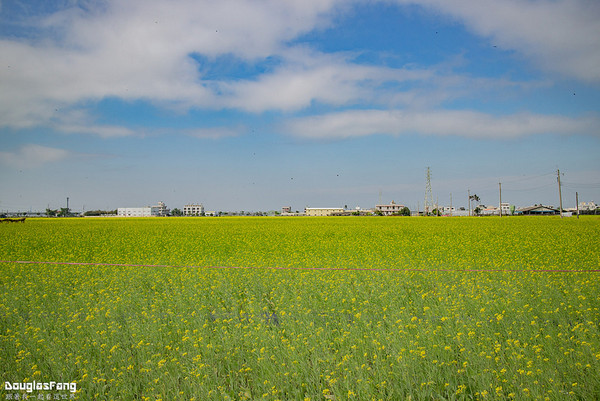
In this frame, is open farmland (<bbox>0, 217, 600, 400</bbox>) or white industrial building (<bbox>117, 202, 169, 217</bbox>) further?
white industrial building (<bbox>117, 202, 169, 217</bbox>)

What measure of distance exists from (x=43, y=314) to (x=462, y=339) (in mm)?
8106

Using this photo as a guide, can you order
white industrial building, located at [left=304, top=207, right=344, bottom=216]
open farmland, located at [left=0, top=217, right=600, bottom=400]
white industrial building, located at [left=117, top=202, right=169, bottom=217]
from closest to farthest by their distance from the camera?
1. open farmland, located at [left=0, top=217, right=600, bottom=400]
2. white industrial building, located at [left=117, top=202, right=169, bottom=217]
3. white industrial building, located at [left=304, top=207, right=344, bottom=216]

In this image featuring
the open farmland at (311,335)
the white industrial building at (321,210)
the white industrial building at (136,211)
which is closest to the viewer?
the open farmland at (311,335)

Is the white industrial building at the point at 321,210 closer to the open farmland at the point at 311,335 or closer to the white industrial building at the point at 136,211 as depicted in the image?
the white industrial building at the point at 136,211

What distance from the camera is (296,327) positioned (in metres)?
6.29

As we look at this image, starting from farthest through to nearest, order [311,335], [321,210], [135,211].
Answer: [321,210] → [135,211] → [311,335]

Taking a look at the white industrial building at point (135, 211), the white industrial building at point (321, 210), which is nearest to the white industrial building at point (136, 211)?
the white industrial building at point (135, 211)

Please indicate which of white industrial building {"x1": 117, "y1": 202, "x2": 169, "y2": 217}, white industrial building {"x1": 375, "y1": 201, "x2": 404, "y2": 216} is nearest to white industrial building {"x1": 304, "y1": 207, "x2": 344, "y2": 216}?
white industrial building {"x1": 375, "y1": 201, "x2": 404, "y2": 216}

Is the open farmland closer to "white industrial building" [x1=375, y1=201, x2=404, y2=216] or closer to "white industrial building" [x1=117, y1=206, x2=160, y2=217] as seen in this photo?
"white industrial building" [x1=375, y1=201, x2=404, y2=216]

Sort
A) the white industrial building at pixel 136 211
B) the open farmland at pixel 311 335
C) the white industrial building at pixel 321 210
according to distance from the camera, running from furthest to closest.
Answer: the white industrial building at pixel 321 210 < the white industrial building at pixel 136 211 < the open farmland at pixel 311 335

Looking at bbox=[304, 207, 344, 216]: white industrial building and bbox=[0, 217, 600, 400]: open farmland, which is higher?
bbox=[304, 207, 344, 216]: white industrial building

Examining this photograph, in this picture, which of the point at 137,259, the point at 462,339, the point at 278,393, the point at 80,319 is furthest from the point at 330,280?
the point at 137,259

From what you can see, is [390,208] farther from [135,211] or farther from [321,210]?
[135,211]

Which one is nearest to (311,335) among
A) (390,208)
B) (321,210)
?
(390,208)
